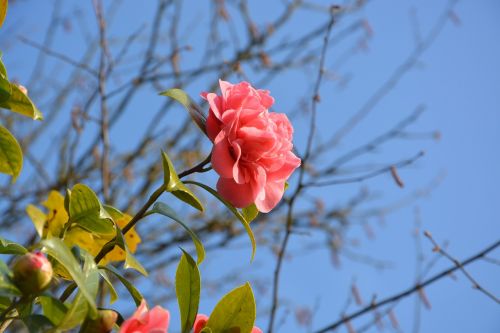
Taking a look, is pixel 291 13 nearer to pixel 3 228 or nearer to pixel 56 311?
pixel 3 228

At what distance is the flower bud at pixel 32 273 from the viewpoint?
1.70ft

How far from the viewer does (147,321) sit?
0.51 m

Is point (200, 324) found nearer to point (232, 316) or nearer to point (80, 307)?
point (232, 316)

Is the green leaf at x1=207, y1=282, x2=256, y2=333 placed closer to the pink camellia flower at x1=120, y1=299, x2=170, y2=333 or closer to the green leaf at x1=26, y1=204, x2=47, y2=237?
the pink camellia flower at x1=120, y1=299, x2=170, y2=333

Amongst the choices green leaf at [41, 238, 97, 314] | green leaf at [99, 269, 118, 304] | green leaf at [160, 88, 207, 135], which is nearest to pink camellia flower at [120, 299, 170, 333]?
green leaf at [41, 238, 97, 314]

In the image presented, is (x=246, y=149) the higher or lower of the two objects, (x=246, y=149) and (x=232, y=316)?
the higher

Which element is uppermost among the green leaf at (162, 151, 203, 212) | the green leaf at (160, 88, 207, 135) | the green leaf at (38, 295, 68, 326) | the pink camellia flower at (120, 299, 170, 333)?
the green leaf at (160, 88, 207, 135)

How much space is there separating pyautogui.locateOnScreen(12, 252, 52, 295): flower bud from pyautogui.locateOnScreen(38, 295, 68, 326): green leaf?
0.04 meters

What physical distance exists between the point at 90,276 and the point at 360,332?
0.99 metres

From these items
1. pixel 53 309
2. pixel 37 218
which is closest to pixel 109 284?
pixel 53 309

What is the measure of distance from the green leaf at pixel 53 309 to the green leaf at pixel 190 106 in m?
0.28

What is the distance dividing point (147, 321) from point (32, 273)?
0.11 meters

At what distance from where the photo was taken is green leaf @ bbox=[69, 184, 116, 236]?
698 mm

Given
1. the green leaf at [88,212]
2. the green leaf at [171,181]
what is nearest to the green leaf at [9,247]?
the green leaf at [88,212]
